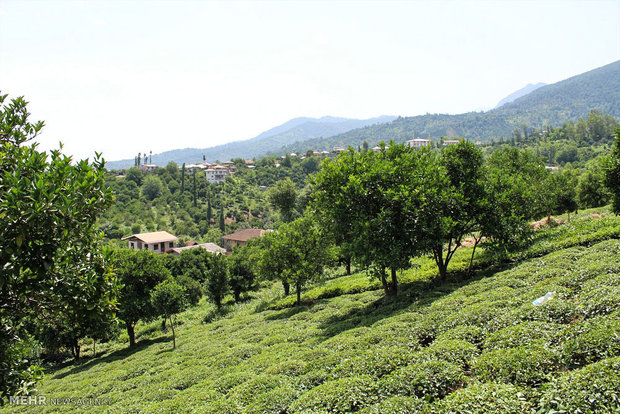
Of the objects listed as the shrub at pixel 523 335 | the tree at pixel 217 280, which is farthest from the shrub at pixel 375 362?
the tree at pixel 217 280

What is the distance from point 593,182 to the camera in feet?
172

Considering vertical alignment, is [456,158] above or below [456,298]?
above

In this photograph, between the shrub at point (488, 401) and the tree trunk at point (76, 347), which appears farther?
the tree trunk at point (76, 347)

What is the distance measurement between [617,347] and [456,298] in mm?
8482

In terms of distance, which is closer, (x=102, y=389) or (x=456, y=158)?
(x=102, y=389)

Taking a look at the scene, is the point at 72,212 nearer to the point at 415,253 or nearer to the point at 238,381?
the point at 238,381

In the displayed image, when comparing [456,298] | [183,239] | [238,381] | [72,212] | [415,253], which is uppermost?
[72,212]

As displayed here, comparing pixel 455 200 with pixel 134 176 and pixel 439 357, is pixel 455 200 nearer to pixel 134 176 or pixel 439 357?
pixel 439 357

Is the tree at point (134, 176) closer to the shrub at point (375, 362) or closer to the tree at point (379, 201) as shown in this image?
the tree at point (379, 201)

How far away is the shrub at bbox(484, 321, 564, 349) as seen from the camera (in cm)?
909

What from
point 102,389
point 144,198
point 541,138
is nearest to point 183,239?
point 144,198

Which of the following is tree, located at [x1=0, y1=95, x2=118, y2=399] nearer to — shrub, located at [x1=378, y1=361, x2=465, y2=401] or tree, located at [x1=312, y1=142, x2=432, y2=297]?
shrub, located at [x1=378, y1=361, x2=465, y2=401]

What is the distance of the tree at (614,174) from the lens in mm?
22203

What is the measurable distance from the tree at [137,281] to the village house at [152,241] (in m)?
59.1
